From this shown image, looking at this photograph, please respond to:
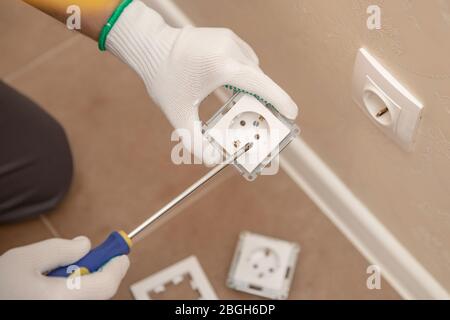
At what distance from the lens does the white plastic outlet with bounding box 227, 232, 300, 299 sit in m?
1.11

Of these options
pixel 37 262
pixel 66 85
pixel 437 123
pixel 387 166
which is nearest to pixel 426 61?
pixel 437 123

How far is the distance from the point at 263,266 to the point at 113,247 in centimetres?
38

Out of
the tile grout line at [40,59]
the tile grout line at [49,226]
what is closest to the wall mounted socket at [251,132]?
the tile grout line at [49,226]

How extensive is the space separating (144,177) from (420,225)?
20.1 inches

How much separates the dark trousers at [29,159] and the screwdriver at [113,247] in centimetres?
31

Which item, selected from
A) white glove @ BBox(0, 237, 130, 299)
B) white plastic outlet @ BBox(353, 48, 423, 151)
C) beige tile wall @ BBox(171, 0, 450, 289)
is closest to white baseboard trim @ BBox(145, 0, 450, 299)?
beige tile wall @ BBox(171, 0, 450, 289)

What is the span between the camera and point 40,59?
132cm

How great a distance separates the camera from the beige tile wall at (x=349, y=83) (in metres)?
0.64

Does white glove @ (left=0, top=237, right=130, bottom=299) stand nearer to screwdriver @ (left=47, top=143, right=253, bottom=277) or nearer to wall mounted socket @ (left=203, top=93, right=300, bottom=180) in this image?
screwdriver @ (left=47, top=143, right=253, bottom=277)

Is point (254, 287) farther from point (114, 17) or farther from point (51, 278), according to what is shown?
point (114, 17)

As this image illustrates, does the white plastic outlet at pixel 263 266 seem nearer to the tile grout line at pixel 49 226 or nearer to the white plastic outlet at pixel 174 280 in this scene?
the white plastic outlet at pixel 174 280

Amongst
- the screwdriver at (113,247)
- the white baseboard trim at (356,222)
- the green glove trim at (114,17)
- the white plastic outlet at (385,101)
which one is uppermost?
the green glove trim at (114,17)
